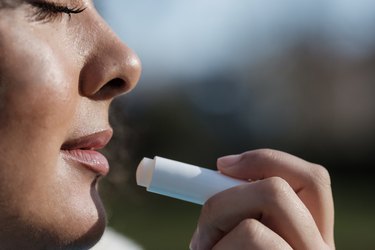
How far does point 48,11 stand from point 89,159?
22cm

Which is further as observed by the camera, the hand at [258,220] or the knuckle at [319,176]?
the knuckle at [319,176]

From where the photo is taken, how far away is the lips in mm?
1028

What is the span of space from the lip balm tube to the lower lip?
6cm

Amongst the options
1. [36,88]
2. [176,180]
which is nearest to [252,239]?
[176,180]

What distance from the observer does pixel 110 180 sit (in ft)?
6.18

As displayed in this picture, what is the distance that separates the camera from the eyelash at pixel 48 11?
1007mm

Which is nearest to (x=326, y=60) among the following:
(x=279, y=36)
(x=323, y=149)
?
(x=279, y=36)

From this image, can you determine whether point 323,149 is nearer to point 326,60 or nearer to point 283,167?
point 326,60

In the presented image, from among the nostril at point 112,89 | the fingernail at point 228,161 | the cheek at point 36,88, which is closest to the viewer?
the cheek at point 36,88

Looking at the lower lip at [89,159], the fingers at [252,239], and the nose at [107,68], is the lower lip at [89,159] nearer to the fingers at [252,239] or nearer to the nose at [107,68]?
the nose at [107,68]

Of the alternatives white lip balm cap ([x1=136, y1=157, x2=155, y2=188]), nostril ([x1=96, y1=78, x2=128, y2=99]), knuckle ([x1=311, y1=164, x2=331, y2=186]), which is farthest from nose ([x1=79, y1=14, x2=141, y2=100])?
knuckle ([x1=311, y1=164, x2=331, y2=186])

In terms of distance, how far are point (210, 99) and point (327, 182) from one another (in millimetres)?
12129

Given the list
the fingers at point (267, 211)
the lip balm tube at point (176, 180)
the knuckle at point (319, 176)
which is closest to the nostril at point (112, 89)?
the lip balm tube at point (176, 180)

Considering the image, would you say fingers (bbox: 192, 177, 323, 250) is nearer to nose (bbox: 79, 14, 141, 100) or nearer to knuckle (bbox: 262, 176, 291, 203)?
knuckle (bbox: 262, 176, 291, 203)
